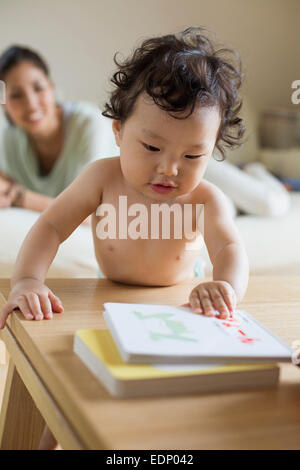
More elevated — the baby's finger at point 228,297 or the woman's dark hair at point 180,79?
the woman's dark hair at point 180,79

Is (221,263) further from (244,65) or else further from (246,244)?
(244,65)

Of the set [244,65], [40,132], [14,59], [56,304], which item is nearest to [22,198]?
[40,132]

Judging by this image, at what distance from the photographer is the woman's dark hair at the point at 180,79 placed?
85 cm

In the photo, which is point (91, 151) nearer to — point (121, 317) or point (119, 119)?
point (119, 119)

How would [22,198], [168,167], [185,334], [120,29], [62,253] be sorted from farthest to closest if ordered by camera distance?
[120,29]
[22,198]
[62,253]
[168,167]
[185,334]

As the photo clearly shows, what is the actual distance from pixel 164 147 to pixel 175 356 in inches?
15.7

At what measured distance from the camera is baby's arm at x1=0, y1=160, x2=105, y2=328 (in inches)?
29.3

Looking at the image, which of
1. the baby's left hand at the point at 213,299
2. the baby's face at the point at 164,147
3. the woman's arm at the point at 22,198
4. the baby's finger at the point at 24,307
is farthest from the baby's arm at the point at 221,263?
the woman's arm at the point at 22,198

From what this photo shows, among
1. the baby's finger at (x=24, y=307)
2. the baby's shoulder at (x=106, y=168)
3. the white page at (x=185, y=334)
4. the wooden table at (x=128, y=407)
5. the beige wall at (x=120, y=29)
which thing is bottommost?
the wooden table at (x=128, y=407)

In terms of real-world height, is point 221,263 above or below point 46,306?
above

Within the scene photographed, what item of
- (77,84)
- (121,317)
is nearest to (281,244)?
(121,317)

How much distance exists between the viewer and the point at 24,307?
0.73 m

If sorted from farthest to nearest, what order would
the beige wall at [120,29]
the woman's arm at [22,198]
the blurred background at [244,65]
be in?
the beige wall at [120,29]
the blurred background at [244,65]
the woman's arm at [22,198]

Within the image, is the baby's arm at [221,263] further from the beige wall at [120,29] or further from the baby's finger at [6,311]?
the beige wall at [120,29]
